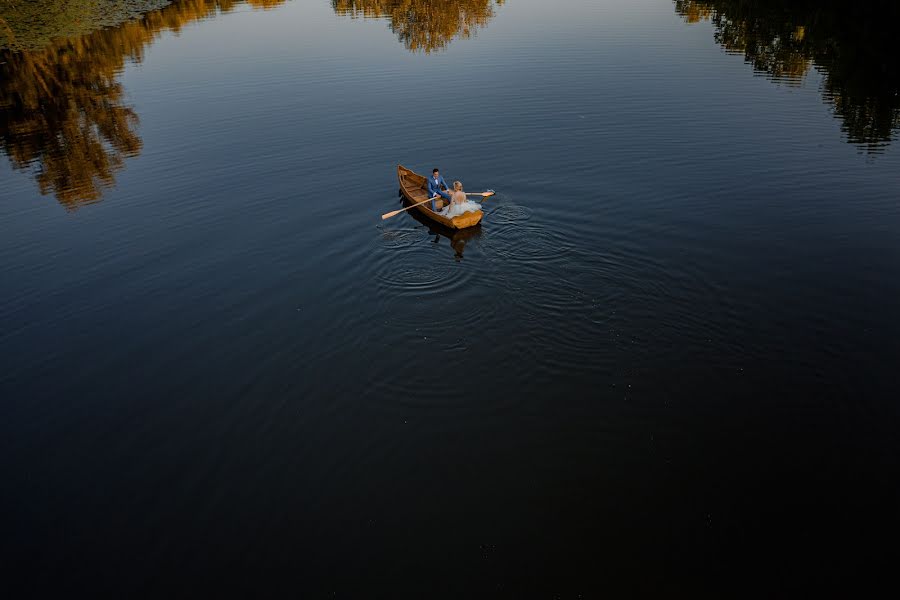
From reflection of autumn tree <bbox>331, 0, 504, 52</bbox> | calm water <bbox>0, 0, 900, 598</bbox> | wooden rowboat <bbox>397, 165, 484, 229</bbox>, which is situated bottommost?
calm water <bbox>0, 0, 900, 598</bbox>

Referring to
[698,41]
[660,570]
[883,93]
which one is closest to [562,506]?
[660,570]

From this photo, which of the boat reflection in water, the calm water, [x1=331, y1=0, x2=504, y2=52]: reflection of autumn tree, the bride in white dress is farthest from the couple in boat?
[x1=331, y1=0, x2=504, y2=52]: reflection of autumn tree

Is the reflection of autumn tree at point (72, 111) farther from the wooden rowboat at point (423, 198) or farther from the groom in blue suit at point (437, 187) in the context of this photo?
the groom in blue suit at point (437, 187)

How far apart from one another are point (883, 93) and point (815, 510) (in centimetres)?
4171

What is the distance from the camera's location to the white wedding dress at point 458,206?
26359mm

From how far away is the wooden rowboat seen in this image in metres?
26.3

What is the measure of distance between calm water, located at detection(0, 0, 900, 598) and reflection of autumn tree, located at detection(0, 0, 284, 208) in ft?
1.64

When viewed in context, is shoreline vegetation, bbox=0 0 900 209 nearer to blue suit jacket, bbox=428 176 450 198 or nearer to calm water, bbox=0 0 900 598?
calm water, bbox=0 0 900 598

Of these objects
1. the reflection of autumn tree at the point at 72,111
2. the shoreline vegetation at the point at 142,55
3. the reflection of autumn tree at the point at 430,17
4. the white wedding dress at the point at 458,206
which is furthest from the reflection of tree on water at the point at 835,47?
the reflection of autumn tree at the point at 72,111

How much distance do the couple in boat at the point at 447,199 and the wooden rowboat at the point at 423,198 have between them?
0.82 feet

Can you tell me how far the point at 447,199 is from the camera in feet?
95.0

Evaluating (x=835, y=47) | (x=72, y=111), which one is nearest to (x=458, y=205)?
(x=72, y=111)

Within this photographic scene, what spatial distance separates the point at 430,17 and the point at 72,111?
137 ft

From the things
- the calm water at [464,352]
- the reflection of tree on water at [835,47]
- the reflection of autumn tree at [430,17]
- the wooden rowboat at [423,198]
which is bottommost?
the calm water at [464,352]
